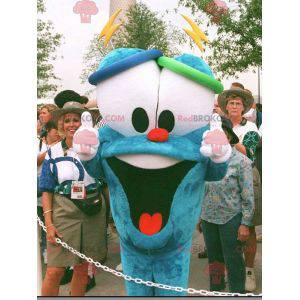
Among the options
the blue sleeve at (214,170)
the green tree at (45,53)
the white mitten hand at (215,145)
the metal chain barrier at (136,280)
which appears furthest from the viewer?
the green tree at (45,53)

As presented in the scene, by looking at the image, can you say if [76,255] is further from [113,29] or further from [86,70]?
[113,29]

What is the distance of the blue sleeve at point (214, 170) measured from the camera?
249 cm

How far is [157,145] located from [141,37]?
0.79 meters

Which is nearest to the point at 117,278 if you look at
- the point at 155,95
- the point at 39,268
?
the point at 39,268

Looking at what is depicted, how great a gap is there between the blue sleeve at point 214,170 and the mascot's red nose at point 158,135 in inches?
10.6

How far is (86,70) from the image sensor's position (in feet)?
9.43

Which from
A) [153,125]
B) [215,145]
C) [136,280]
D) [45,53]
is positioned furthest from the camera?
[45,53]

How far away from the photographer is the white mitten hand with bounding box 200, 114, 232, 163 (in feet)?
7.81

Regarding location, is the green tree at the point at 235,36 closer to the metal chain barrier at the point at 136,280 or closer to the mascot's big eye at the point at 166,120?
the mascot's big eye at the point at 166,120

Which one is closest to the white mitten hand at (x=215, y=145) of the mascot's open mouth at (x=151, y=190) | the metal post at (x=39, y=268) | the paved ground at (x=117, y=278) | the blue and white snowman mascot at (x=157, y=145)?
the blue and white snowman mascot at (x=157, y=145)

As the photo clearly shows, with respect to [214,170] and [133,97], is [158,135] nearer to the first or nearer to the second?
[133,97]

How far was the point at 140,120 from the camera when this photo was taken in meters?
2.48

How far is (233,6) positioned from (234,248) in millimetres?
1408

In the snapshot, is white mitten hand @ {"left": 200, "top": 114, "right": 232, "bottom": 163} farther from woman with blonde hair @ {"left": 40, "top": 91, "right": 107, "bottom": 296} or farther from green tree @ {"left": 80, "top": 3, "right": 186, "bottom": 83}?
woman with blonde hair @ {"left": 40, "top": 91, "right": 107, "bottom": 296}
